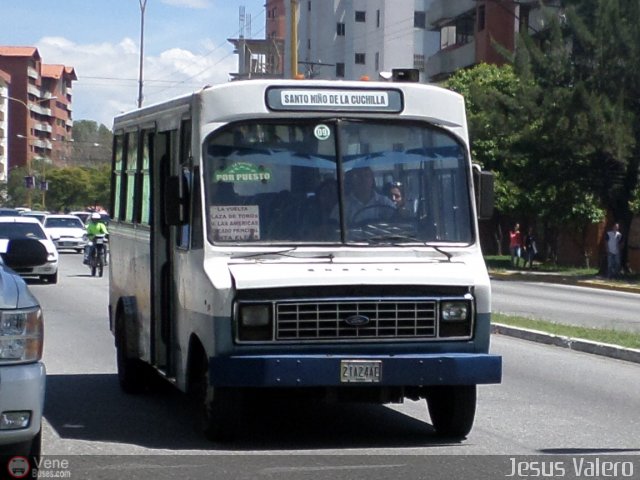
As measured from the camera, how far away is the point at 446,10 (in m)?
70.4

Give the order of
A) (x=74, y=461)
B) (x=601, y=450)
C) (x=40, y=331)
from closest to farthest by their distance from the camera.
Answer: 1. (x=40, y=331)
2. (x=74, y=461)
3. (x=601, y=450)

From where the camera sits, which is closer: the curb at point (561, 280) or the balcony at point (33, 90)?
the curb at point (561, 280)

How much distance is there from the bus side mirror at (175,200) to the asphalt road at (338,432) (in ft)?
5.42

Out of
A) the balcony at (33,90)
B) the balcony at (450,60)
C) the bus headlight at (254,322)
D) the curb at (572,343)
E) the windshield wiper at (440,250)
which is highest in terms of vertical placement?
the balcony at (33,90)

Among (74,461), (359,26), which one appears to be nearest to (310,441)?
(74,461)

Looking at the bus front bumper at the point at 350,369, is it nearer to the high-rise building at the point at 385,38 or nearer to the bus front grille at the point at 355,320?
the bus front grille at the point at 355,320

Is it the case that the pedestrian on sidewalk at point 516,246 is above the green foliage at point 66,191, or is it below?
below

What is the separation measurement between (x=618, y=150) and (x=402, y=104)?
3102 cm

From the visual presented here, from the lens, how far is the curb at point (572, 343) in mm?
16297

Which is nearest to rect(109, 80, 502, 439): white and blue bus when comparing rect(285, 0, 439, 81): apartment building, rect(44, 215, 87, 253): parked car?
rect(44, 215, 87, 253): parked car

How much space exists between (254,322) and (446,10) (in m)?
62.7

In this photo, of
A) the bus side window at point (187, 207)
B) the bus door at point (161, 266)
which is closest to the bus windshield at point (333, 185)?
the bus side window at point (187, 207)

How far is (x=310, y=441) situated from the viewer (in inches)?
396

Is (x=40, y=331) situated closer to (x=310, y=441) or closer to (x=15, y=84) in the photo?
(x=310, y=441)
